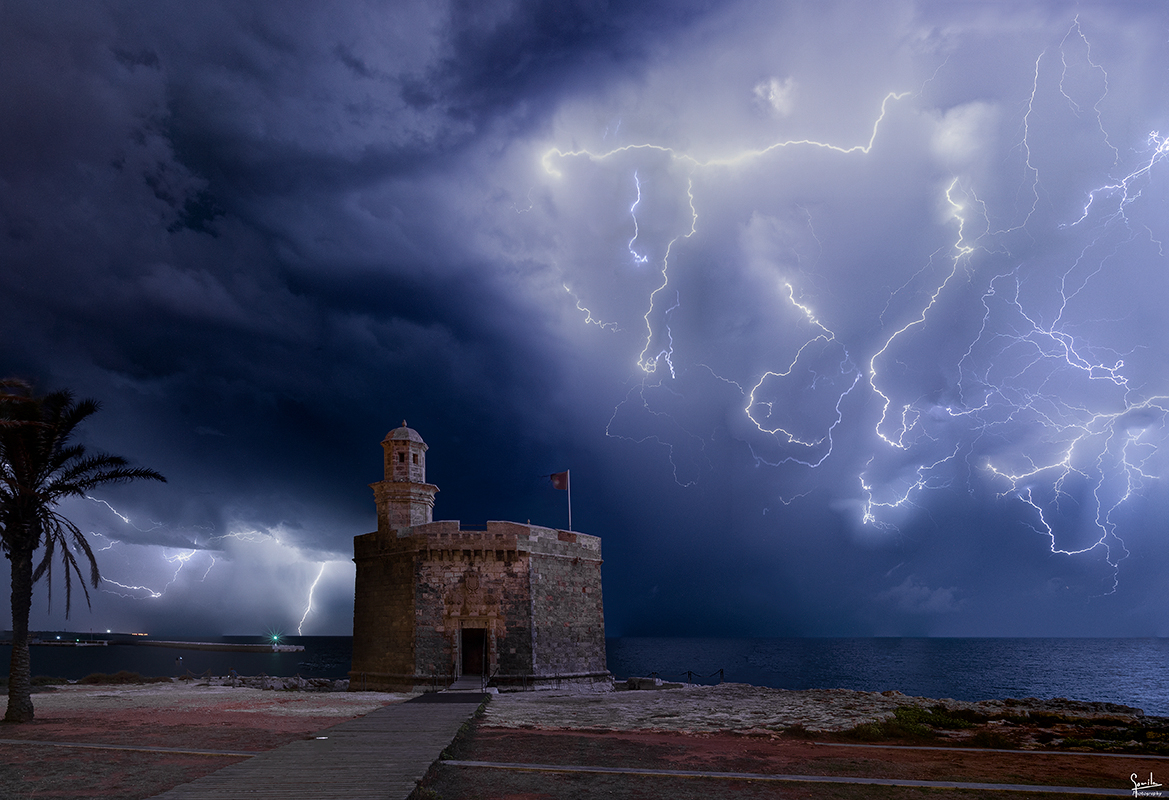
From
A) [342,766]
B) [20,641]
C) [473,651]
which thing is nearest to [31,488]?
[20,641]

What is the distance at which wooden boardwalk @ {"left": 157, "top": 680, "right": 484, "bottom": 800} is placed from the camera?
7.80 meters

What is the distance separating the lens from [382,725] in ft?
43.6

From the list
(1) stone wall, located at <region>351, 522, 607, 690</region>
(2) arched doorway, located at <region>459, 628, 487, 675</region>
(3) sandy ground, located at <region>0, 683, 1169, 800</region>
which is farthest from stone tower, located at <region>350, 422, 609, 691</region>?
(3) sandy ground, located at <region>0, 683, 1169, 800</region>

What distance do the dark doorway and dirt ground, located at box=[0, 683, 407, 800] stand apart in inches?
337

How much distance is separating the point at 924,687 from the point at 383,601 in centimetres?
5412

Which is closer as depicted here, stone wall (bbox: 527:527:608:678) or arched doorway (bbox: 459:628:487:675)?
stone wall (bbox: 527:527:608:678)

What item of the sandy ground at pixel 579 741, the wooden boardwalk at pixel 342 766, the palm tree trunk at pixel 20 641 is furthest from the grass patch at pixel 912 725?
the palm tree trunk at pixel 20 641

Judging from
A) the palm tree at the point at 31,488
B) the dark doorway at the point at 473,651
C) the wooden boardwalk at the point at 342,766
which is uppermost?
the palm tree at the point at 31,488

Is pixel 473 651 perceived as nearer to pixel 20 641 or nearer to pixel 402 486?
pixel 402 486

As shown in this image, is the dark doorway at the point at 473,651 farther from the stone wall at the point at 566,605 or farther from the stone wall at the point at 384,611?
the stone wall at the point at 384,611

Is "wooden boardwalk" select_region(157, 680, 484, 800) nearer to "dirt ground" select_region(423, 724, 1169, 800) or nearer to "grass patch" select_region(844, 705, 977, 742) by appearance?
"dirt ground" select_region(423, 724, 1169, 800)

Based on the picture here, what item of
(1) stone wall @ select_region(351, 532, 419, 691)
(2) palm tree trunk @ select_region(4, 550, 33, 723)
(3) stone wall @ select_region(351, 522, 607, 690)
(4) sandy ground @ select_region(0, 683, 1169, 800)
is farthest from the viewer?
(1) stone wall @ select_region(351, 532, 419, 691)

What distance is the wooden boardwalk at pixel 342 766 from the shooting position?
7801 mm

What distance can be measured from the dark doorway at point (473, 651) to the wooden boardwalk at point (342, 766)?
17765 mm
